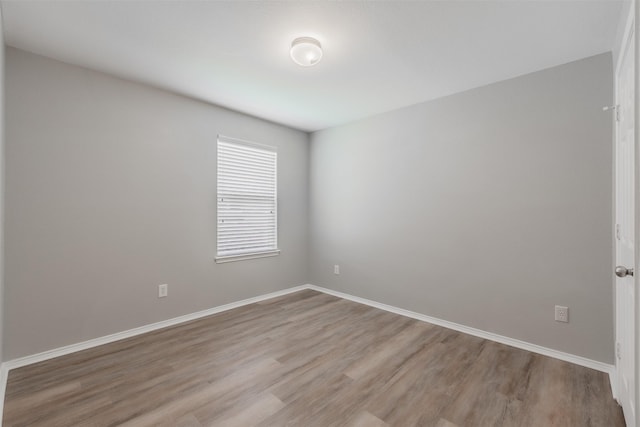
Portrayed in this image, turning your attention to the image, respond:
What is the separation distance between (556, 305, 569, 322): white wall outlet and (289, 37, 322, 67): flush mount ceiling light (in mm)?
2806

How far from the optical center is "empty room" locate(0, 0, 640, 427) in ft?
5.90

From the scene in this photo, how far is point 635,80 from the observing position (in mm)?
1282

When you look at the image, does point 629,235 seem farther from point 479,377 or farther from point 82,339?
point 82,339

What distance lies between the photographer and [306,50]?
6.91ft

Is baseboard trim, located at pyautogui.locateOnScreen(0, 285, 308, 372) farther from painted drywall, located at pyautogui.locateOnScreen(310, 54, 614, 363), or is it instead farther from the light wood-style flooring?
painted drywall, located at pyautogui.locateOnScreen(310, 54, 614, 363)

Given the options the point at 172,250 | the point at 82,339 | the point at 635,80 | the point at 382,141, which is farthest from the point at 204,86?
the point at 635,80

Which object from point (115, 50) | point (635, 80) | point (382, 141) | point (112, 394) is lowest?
point (112, 394)

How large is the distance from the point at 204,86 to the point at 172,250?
1717mm

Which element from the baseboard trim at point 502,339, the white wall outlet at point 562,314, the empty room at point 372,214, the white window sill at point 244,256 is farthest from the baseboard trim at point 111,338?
the white wall outlet at point 562,314

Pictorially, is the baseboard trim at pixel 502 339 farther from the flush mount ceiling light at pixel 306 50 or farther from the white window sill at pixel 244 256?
the flush mount ceiling light at pixel 306 50

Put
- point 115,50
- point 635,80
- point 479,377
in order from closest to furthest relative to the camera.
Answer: point 635,80
point 479,377
point 115,50

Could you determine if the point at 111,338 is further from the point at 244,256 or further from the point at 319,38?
the point at 319,38

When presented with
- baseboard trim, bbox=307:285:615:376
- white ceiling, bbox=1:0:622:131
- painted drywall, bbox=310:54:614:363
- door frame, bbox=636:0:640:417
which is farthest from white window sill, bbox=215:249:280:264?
door frame, bbox=636:0:640:417

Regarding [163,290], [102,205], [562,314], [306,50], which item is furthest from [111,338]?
[562,314]
